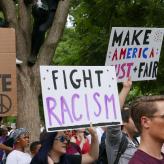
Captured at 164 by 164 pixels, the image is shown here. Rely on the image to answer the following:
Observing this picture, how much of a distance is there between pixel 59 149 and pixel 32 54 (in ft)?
19.0

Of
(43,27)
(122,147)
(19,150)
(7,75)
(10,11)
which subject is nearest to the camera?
(122,147)

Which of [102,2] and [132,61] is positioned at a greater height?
[102,2]

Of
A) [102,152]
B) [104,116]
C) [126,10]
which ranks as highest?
[126,10]

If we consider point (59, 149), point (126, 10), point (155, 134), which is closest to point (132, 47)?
point (59, 149)

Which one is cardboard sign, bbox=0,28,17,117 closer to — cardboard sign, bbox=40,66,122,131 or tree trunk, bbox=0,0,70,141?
cardboard sign, bbox=40,66,122,131

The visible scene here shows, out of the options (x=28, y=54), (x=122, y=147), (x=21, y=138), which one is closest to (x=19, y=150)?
(x=21, y=138)

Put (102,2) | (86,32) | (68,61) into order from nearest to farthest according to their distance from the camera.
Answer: (102,2) < (86,32) < (68,61)

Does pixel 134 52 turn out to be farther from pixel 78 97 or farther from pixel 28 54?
pixel 28 54

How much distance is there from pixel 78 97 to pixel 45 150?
0.88 metres

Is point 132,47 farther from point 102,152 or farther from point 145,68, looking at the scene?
point 102,152

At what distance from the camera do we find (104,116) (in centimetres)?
462

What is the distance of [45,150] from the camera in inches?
208

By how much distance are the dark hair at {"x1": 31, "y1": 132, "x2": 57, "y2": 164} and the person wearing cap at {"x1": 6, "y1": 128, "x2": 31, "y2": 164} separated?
164 cm

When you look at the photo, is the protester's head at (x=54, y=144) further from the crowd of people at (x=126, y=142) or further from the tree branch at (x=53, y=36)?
the tree branch at (x=53, y=36)
